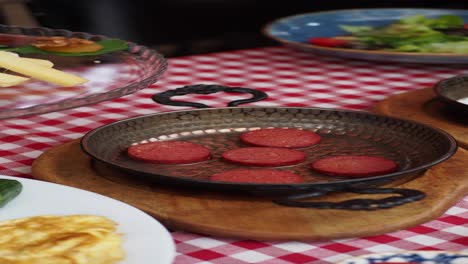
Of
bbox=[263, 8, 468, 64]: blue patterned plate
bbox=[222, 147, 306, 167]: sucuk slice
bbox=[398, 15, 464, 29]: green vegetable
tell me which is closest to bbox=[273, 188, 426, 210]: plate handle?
bbox=[222, 147, 306, 167]: sucuk slice

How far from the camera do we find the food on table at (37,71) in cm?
125

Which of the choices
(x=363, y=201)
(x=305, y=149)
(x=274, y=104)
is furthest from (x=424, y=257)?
(x=274, y=104)

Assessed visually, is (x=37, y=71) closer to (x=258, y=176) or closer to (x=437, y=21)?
(x=258, y=176)

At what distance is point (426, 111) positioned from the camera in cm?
146

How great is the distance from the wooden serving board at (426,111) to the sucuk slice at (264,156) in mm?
243

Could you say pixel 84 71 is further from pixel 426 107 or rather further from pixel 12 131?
pixel 426 107

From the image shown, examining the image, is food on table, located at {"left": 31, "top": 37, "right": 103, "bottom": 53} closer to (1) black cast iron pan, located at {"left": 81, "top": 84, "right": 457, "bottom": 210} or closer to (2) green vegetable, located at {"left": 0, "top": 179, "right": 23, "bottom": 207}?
(1) black cast iron pan, located at {"left": 81, "top": 84, "right": 457, "bottom": 210}

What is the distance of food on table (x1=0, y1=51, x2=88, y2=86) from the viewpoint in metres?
1.25

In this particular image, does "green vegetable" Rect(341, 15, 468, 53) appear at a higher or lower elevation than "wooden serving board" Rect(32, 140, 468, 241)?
higher

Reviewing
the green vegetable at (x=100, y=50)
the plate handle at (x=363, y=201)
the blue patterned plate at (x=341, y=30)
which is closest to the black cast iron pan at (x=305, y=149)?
the plate handle at (x=363, y=201)

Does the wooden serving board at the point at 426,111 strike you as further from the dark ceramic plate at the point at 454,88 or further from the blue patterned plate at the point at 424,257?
the blue patterned plate at the point at 424,257

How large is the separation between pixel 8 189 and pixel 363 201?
356mm

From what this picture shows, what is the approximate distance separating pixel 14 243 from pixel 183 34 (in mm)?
2352

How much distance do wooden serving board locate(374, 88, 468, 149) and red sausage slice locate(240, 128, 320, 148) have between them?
0.17 meters
